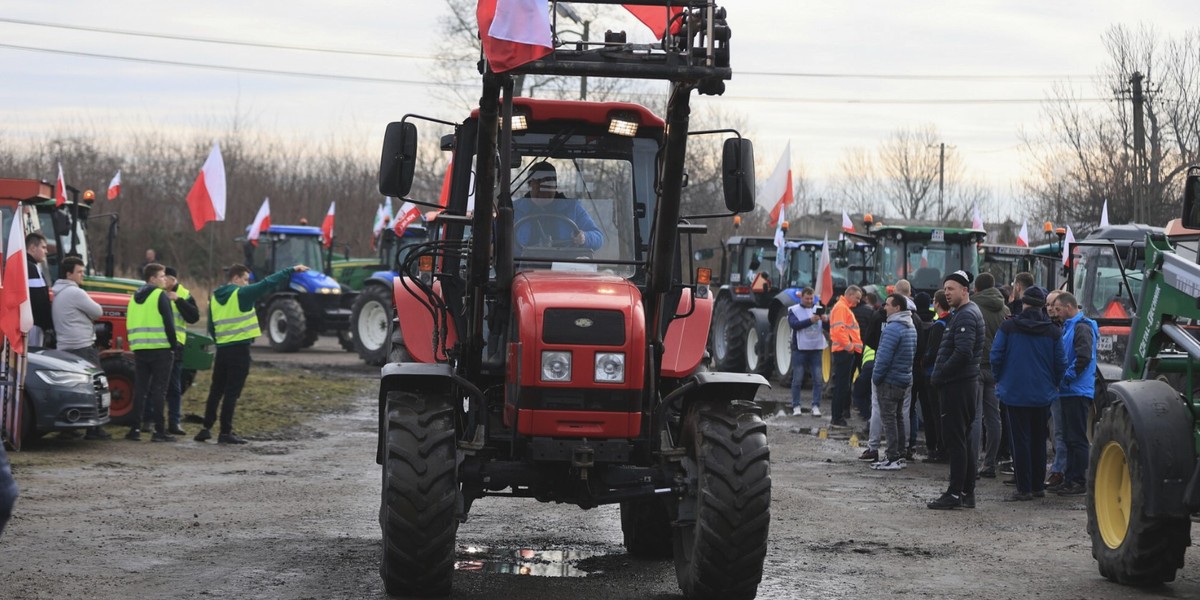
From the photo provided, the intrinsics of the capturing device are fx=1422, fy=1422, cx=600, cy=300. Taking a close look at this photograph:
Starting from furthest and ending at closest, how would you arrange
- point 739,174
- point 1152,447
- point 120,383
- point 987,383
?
1. point 120,383
2. point 987,383
3. point 1152,447
4. point 739,174

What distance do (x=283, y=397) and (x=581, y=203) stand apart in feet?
41.2

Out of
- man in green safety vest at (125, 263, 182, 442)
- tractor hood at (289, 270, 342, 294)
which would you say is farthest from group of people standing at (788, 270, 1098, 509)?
tractor hood at (289, 270, 342, 294)

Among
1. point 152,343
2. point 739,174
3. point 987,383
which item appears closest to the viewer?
point 739,174

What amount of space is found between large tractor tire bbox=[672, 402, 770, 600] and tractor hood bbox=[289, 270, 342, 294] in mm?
21558

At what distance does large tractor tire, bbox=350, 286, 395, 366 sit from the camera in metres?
26.3

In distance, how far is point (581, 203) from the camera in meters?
8.46

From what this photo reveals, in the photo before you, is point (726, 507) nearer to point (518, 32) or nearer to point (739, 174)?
point (739, 174)

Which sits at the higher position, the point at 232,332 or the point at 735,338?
the point at 232,332

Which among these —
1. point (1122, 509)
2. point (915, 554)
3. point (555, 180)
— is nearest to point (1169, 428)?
point (1122, 509)

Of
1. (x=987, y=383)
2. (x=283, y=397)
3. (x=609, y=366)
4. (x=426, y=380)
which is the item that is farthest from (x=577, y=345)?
(x=283, y=397)

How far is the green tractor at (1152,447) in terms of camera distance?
804 cm

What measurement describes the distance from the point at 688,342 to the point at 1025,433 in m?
4.96

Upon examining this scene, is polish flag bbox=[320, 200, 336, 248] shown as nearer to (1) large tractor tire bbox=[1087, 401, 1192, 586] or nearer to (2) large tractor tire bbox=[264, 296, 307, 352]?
(2) large tractor tire bbox=[264, 296, 307, 352]

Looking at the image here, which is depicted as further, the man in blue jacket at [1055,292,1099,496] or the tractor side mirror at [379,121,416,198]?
the man in blue jacket at [1055,292,1099,496]
